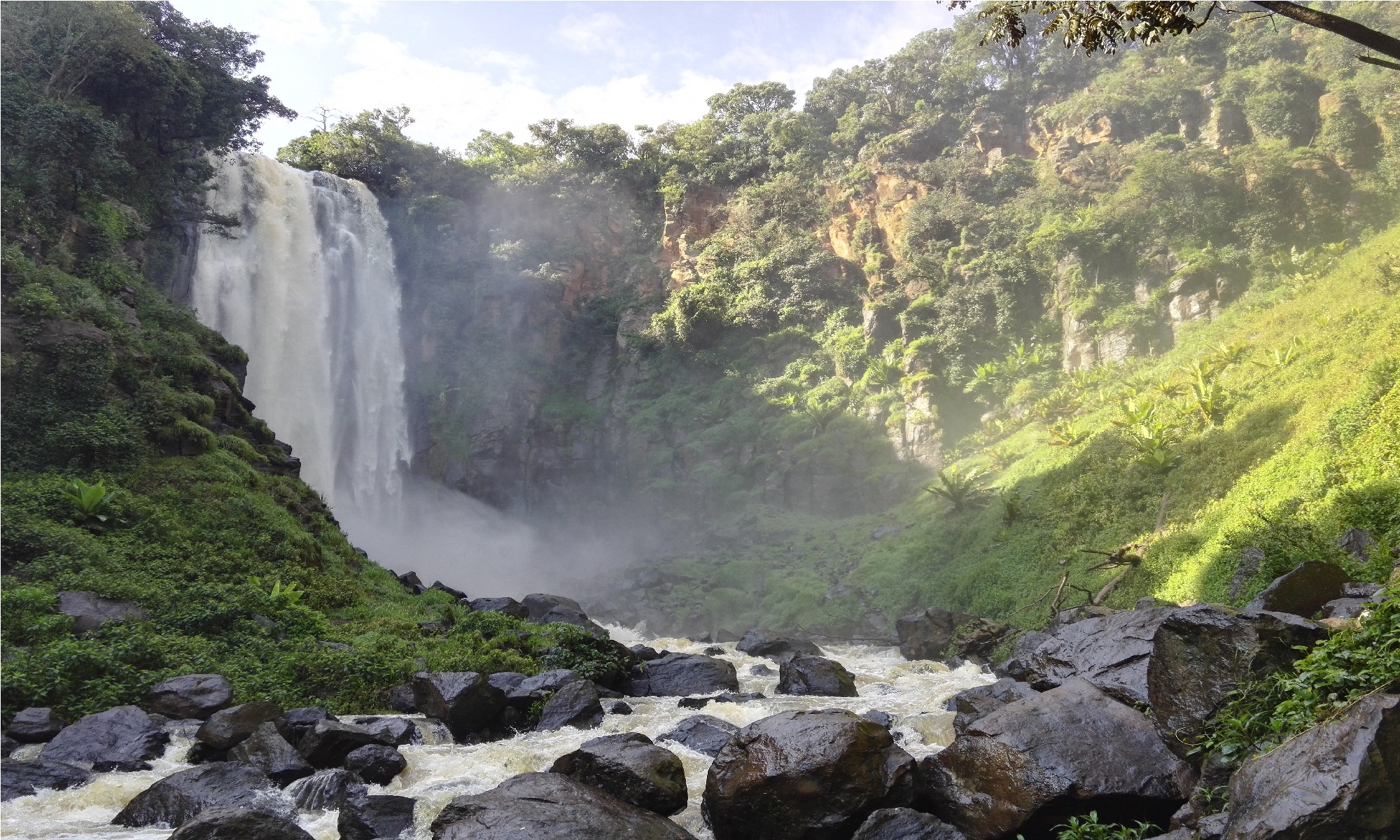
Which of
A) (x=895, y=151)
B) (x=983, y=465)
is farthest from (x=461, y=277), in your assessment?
(x=983, y=465)

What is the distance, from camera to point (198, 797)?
22.2ft

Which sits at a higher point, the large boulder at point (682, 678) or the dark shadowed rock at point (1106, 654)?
the dark shadowed rock at point (1106, 654)

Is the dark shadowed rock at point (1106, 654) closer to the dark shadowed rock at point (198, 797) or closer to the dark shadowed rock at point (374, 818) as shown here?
the dark shadowed rock at point (374, 818)

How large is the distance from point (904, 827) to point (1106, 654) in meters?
3.84

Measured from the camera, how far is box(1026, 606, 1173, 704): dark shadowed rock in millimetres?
7410

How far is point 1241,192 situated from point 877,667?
2205cm

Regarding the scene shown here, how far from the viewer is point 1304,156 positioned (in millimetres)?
25016

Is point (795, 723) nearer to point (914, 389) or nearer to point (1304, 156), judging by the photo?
point (914, 389)

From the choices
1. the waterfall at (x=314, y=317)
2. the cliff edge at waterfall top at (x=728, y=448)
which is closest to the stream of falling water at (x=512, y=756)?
the cliff edge at waterfall top at (x=728, y=448)

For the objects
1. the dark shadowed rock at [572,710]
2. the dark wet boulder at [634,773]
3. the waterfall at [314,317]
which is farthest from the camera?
the waterfall at [314,317]

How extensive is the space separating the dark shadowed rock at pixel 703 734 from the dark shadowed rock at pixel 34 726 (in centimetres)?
680

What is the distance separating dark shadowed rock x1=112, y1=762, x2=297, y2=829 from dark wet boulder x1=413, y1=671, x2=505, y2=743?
8.52ft

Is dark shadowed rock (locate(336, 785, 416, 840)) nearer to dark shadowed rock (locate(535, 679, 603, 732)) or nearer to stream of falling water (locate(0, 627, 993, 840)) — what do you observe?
stream of falling water (locate(0, 627, 993, 840))

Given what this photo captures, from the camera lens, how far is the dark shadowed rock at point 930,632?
619 inches
